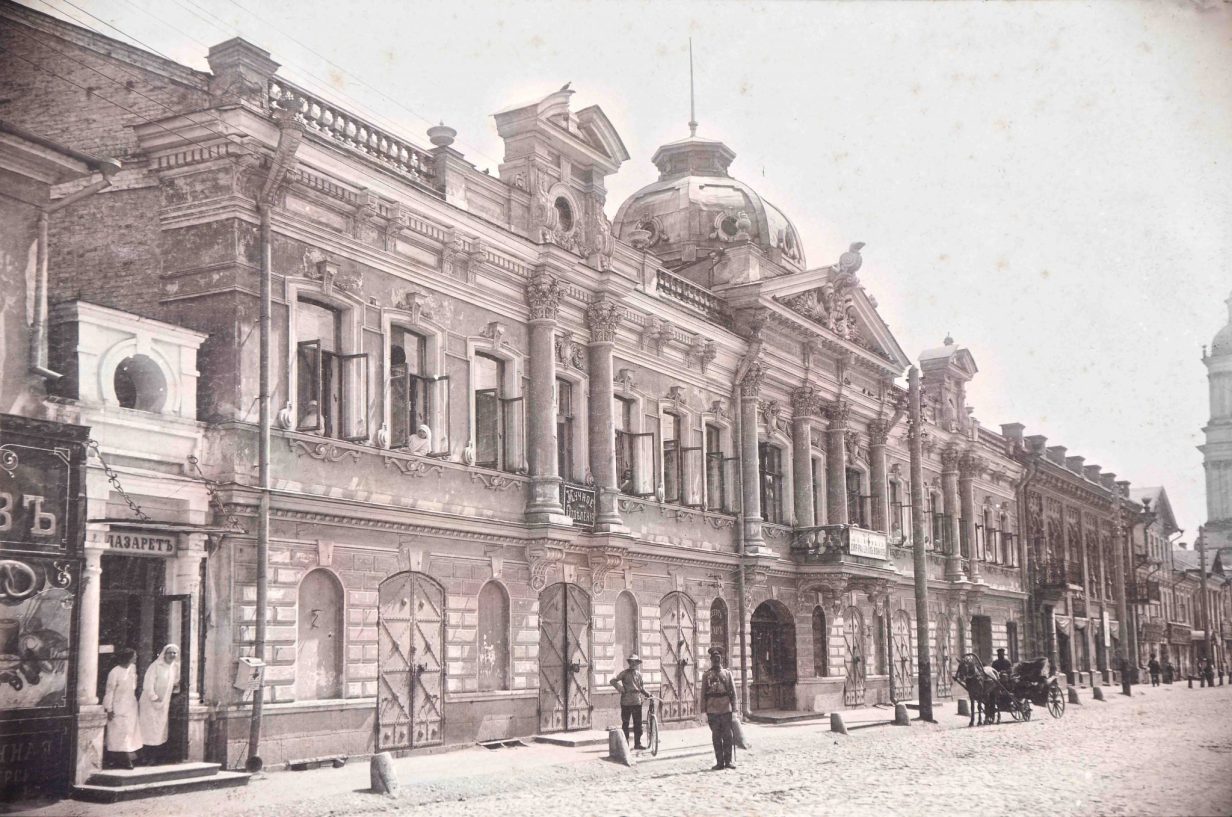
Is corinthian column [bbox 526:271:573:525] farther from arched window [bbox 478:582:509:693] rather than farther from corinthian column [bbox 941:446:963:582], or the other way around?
corinthian column [bbox 941:446:963:582]

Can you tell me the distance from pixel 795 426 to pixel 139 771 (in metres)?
21.5

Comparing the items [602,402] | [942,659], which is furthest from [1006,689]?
[942,659]

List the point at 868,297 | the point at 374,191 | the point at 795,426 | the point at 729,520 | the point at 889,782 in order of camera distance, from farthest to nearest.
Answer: the point at 868,297
the point at 795,426
the point at 729,520
the point at 374,191
the point at 889,782

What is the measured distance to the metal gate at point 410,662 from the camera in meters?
19.8

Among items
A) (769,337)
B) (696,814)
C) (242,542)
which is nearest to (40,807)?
(242,542)

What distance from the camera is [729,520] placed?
30.3 metres

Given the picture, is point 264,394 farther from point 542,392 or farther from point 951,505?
point 951,505

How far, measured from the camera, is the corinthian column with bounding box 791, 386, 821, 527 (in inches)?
1309

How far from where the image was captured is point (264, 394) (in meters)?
17.7

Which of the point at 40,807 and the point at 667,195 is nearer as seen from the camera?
the point at 40,807

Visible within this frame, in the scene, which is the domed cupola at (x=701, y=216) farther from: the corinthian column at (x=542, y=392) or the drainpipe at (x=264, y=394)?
the drainpipe at (x=264, y=394)

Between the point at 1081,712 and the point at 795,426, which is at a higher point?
the point at 795,426

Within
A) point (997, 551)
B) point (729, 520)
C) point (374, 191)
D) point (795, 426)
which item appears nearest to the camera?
point (374, 191)

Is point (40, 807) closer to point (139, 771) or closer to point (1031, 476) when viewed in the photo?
point (139, 771)
